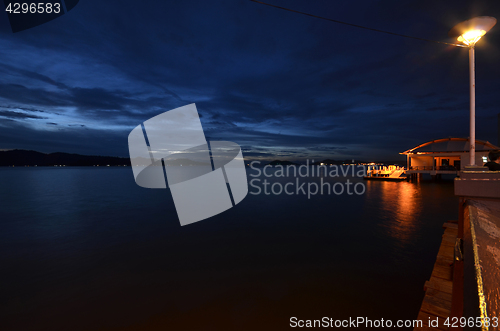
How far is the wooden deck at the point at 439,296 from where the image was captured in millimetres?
4121

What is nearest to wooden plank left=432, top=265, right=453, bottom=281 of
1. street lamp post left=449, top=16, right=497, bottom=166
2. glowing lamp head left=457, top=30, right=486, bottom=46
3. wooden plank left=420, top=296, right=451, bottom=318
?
wooden plank left=420, top=296, right=451, bottom=318

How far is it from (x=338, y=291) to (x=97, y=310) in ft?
24.8

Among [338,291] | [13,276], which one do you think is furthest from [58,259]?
[338,291]

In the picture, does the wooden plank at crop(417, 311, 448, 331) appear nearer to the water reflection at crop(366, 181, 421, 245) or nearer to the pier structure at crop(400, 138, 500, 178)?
the water reflection at crop(366, 181, 421, 245)

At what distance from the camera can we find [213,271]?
9195 millimetres

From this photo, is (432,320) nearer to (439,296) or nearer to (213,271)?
(439,296)

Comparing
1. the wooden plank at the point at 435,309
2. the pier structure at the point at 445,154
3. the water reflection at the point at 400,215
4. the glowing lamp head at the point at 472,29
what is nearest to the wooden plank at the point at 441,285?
the wooden plank at the point at 435,309

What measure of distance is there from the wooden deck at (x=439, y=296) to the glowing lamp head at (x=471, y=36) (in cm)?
562

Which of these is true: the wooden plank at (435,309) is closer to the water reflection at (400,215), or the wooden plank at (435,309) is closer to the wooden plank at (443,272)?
the wooden plank at (443,272)

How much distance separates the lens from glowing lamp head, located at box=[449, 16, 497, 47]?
5.27m

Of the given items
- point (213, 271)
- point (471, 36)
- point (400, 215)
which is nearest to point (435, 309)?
point (471, 36)

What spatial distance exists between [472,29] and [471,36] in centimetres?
20

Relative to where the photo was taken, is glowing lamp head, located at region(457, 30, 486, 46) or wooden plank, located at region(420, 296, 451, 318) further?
glowing lamp head, located at region(457, 30, 486, 46)

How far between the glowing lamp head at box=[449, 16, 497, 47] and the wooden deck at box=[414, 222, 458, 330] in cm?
566
